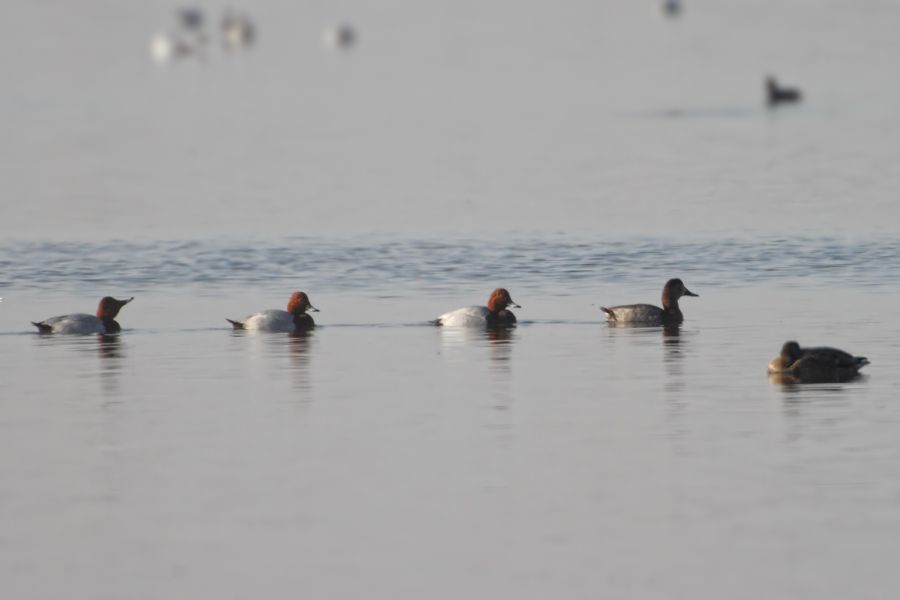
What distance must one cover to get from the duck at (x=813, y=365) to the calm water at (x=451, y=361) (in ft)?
1.02

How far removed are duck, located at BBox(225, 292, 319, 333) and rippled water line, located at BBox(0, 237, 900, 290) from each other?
486 centimetres

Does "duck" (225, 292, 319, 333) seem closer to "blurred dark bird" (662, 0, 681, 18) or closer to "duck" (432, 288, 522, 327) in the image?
"duck" (432, 288, 522, 327)

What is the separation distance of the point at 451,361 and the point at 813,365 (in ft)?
15.5

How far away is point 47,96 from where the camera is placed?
88.5m

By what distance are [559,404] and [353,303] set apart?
1034 centimetres

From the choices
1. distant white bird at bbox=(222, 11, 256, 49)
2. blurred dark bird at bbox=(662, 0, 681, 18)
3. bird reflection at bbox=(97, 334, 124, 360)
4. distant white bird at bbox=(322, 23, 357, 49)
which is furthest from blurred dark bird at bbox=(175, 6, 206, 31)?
bird reflection at bbox=(97, 334, 124, 360)

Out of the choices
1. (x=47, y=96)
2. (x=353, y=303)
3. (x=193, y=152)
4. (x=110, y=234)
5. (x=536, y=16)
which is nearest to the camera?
(x=353, y=303)

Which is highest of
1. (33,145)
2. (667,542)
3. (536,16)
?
(536,16)

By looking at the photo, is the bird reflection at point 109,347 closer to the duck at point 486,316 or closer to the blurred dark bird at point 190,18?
the duck at point 486,316

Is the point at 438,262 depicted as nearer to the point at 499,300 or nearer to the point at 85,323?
the point at 499,300

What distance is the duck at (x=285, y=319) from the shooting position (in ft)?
89.6

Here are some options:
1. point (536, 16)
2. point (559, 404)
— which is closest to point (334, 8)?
point (536, 16)

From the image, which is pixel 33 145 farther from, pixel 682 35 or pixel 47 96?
pixel 682 35

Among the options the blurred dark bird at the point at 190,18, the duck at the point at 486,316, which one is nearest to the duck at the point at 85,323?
the duck at the point at 486,316
